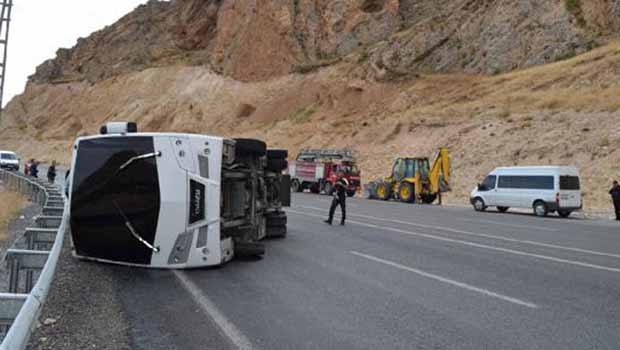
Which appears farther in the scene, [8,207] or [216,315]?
[8,207]

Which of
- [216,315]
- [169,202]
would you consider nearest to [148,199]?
[169,202]

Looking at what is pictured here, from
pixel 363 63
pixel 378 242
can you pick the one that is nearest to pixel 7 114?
pixel 363 63

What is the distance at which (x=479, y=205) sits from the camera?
2688cm

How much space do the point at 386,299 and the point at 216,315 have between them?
2.18m

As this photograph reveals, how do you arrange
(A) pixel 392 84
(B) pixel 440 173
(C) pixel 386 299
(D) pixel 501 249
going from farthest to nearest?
1. (A) pixel 392 84
2. (B) pixel 440 173
3. (D) pixel 501 249
4. (C) pixel 386 299

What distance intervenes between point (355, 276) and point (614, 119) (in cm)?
2867

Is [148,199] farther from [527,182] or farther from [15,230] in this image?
[527,182]

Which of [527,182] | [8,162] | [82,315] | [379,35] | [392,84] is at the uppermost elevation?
[379,35]

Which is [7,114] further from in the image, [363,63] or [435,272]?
[435,272]

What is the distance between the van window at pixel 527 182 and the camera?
2435 centimetres

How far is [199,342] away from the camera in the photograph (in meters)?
5.69

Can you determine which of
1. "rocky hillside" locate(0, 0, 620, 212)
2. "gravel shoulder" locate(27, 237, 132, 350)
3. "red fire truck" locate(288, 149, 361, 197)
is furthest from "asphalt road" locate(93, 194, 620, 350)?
"red fire truck" locate(288, 149, 361, 197)

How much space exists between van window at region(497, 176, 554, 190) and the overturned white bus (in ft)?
61.7

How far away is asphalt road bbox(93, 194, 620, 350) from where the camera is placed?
586 cm
